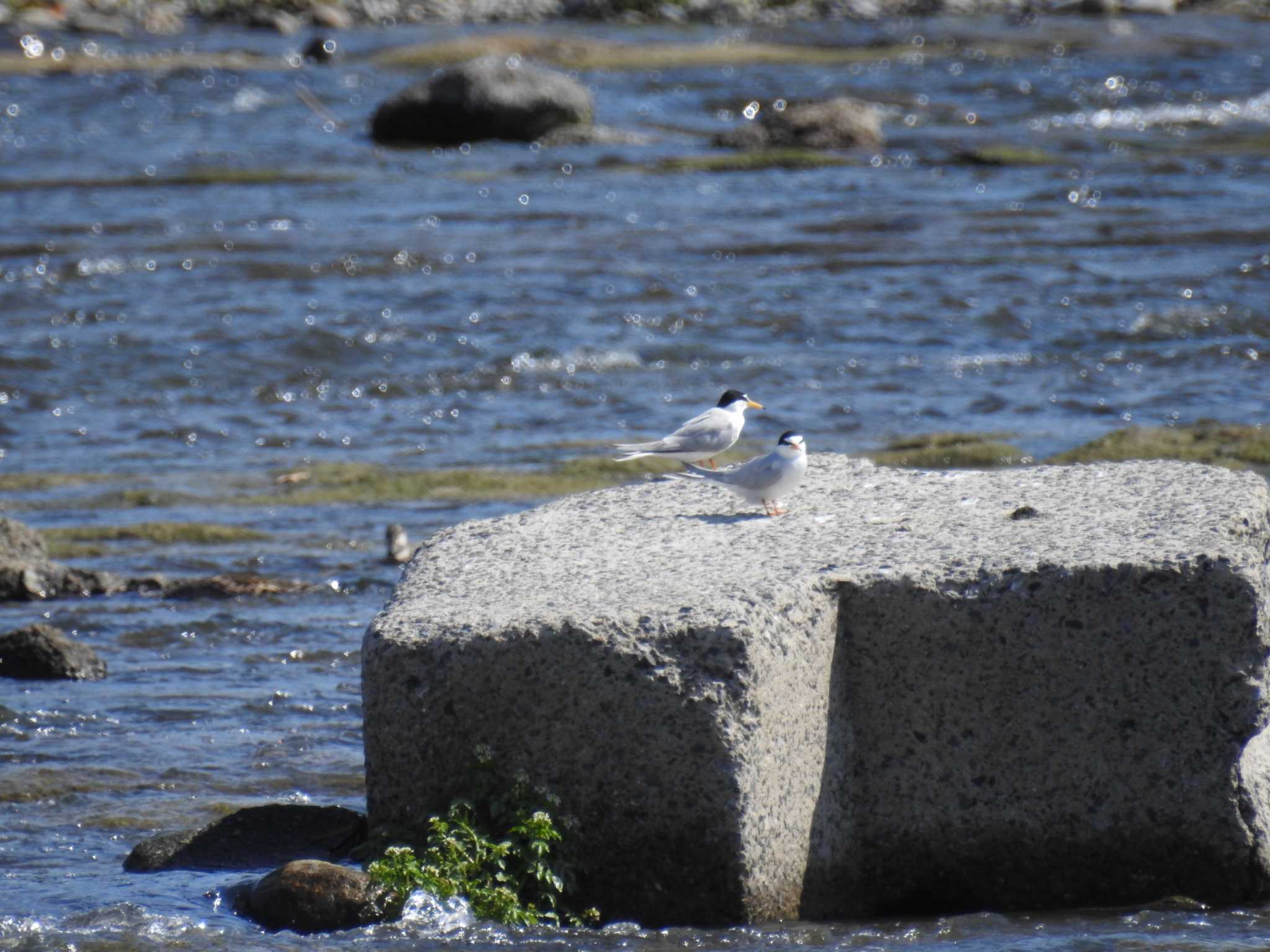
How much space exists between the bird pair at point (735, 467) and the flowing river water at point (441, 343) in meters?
1.37

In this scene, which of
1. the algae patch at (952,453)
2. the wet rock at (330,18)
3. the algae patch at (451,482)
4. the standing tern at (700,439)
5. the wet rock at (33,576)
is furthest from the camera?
the wet rock at (330,18)

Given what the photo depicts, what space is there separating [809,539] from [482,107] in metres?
21.3

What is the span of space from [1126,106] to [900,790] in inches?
971

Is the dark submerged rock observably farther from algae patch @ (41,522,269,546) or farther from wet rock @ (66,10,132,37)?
algae patch @ (41,522,269,546)

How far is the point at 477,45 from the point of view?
36.6 m

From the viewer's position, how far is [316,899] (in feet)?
14.8

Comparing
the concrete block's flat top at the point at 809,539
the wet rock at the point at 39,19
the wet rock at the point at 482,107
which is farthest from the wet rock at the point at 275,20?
the concrete block's flat top at the point at 809,539

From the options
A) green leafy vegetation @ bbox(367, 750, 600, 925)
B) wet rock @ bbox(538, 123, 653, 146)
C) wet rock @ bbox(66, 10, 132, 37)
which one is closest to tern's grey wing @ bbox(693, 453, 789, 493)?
green leafy vegetation @ bbox(367, 750, 600, 925)

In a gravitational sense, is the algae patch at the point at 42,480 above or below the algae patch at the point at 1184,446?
below

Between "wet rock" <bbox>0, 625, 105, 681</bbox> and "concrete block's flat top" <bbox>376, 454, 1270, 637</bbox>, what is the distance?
2142 mm

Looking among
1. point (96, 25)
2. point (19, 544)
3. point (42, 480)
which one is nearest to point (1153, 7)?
point (96, 25)

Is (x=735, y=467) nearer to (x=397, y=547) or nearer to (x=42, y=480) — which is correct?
(x=397, y=547)

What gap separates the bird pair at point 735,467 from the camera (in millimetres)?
5340

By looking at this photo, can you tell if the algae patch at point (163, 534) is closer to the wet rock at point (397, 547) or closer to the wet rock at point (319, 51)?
the wet rock at point (397, 547)
